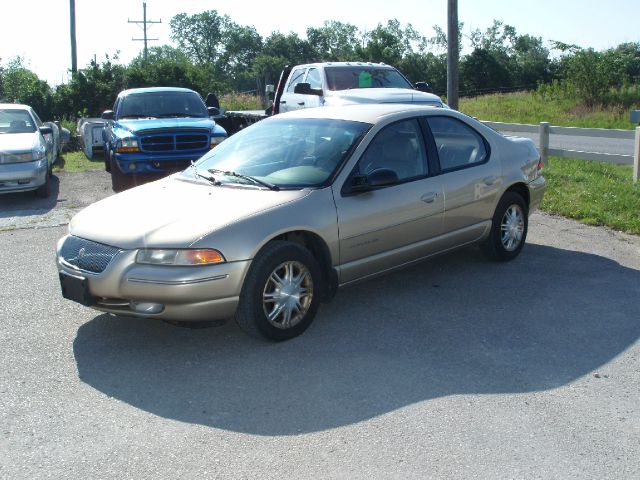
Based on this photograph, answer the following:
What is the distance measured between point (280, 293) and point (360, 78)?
9.13 meters

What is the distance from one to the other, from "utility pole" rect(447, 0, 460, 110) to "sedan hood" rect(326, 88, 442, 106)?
10.1ft

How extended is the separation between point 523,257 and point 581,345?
253 centimetres

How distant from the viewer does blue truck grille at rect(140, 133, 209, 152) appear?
1229cm

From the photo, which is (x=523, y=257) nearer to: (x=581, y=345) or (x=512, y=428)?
(x=581, y=345)

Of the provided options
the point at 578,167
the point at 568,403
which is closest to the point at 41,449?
the point at 568,403

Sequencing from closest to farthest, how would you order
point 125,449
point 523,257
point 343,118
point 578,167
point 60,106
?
point 125,449, point 343,118, point 523,257, point 578,167, point 60,106

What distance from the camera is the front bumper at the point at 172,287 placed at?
16.2 ft

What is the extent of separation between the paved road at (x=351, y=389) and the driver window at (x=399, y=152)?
1.09m

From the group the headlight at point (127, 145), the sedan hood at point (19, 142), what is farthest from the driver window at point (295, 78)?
the sedan hood at point (19, 142)

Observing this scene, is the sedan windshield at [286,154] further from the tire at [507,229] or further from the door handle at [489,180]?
the tire at [507,229]

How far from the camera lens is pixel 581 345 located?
17.5ft

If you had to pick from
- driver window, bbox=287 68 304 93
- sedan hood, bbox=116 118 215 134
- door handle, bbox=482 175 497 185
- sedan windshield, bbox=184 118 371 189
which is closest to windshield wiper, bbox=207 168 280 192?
sedan windshield, bbox=184 118 371 189

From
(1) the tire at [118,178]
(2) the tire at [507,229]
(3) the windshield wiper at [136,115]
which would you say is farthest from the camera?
(3) the windshield wiper at [136,115]

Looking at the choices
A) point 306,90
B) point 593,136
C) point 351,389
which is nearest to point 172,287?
point 351,389
